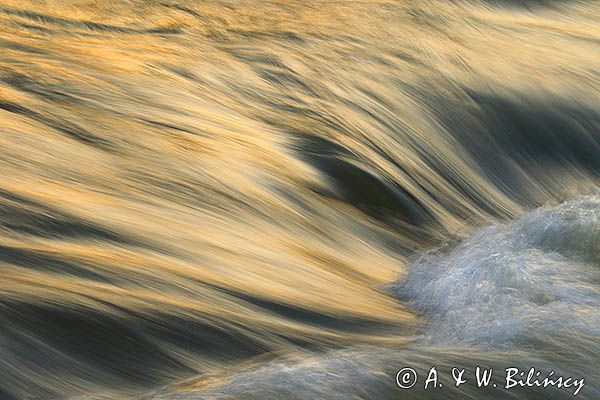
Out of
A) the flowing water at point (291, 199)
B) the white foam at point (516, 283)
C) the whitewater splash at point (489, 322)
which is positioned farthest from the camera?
the white foam at point (516, 283)

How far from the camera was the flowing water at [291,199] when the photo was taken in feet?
10.4

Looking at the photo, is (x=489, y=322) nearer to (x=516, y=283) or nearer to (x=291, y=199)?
(x=516, y=283)

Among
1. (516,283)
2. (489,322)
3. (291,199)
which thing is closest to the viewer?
(489,322)

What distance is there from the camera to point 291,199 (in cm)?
452

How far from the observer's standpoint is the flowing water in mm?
3174

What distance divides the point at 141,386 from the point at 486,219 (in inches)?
95.8

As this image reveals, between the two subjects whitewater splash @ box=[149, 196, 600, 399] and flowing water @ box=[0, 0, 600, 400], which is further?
flowing water @ box=[0, 0, 600, 400]

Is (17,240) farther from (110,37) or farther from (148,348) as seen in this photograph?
(110,37)

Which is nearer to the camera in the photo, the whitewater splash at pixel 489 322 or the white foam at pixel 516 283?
the whitewater splash at pixel 489 322

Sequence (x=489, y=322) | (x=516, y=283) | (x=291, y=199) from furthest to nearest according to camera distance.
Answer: (x=291, y=199)
(x=516, y=283)
(x=489, y=322)

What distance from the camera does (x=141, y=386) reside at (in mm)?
2990

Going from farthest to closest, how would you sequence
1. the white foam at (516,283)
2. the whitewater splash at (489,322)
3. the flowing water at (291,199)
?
the white foam at (516,283), the flowing water at (291,199), the whitewater splash at (489,322)

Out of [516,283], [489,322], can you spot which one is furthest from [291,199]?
[489,322]

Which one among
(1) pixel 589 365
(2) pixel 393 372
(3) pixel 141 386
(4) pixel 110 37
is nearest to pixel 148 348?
(3) pixel 141 386
